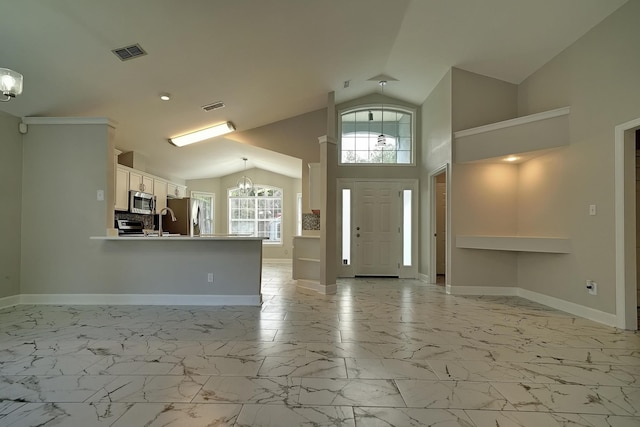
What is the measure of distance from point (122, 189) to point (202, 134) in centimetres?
166

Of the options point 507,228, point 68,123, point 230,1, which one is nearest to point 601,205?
point 507,228

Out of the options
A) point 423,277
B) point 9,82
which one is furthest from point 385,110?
point 9,82

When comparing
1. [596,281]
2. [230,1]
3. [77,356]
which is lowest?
[77,356]

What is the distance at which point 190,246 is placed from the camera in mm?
4355

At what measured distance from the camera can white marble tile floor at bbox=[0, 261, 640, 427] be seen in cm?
183

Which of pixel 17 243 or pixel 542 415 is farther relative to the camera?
pixel 17 243

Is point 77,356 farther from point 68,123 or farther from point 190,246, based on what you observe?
point 68,123

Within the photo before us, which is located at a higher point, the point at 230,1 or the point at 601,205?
the point at 230,1

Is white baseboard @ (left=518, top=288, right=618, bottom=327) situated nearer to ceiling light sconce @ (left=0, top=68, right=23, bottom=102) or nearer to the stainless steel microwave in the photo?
ceiling light sconce @ (left=0, top=68, right=23, bottom=102)

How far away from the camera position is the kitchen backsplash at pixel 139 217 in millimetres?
5878

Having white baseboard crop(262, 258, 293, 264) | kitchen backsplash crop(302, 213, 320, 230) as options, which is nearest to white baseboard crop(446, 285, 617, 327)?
kitchen backsplash crop(302, 213, 320, 230)

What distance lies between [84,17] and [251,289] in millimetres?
3286

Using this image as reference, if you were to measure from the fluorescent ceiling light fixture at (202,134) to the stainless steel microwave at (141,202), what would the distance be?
113cm

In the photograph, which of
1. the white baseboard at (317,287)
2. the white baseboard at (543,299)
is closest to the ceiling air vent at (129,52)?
the white baseboard at (317,287)
